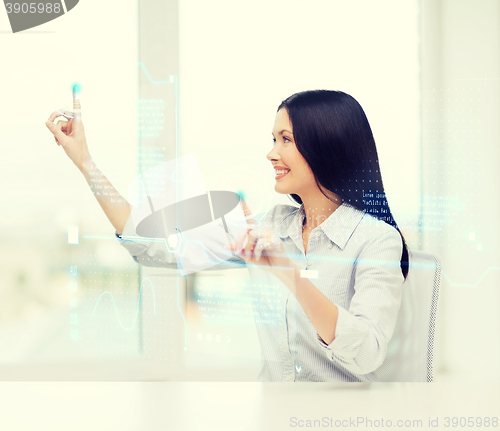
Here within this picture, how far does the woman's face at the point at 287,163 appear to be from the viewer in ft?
3.51

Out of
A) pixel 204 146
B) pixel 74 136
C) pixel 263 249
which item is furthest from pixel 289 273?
pixel 74 136

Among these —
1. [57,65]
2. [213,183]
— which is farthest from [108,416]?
[57,65]

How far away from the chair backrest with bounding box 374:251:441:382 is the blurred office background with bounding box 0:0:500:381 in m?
0.13

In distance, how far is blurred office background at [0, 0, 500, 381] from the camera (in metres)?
1.14

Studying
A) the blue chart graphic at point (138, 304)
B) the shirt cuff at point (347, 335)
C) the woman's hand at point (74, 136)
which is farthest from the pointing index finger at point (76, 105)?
the shirt cuff at point (347, 335)

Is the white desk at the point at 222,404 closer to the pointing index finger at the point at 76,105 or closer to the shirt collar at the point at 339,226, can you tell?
the shirt collar at the point at 339,226

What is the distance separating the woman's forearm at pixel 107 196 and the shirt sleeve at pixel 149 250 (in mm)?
25

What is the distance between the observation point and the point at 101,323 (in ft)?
3.74

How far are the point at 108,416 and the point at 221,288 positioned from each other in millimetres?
460

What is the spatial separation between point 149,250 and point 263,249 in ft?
1.09

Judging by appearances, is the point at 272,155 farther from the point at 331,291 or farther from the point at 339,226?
the point at 331,291

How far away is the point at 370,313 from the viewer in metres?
0.95

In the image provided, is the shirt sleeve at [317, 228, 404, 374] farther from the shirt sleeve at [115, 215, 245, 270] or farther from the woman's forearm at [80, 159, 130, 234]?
the woman's forearm at [80, 159, 130, 234]

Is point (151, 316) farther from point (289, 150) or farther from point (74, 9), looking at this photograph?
point (74, 9)
